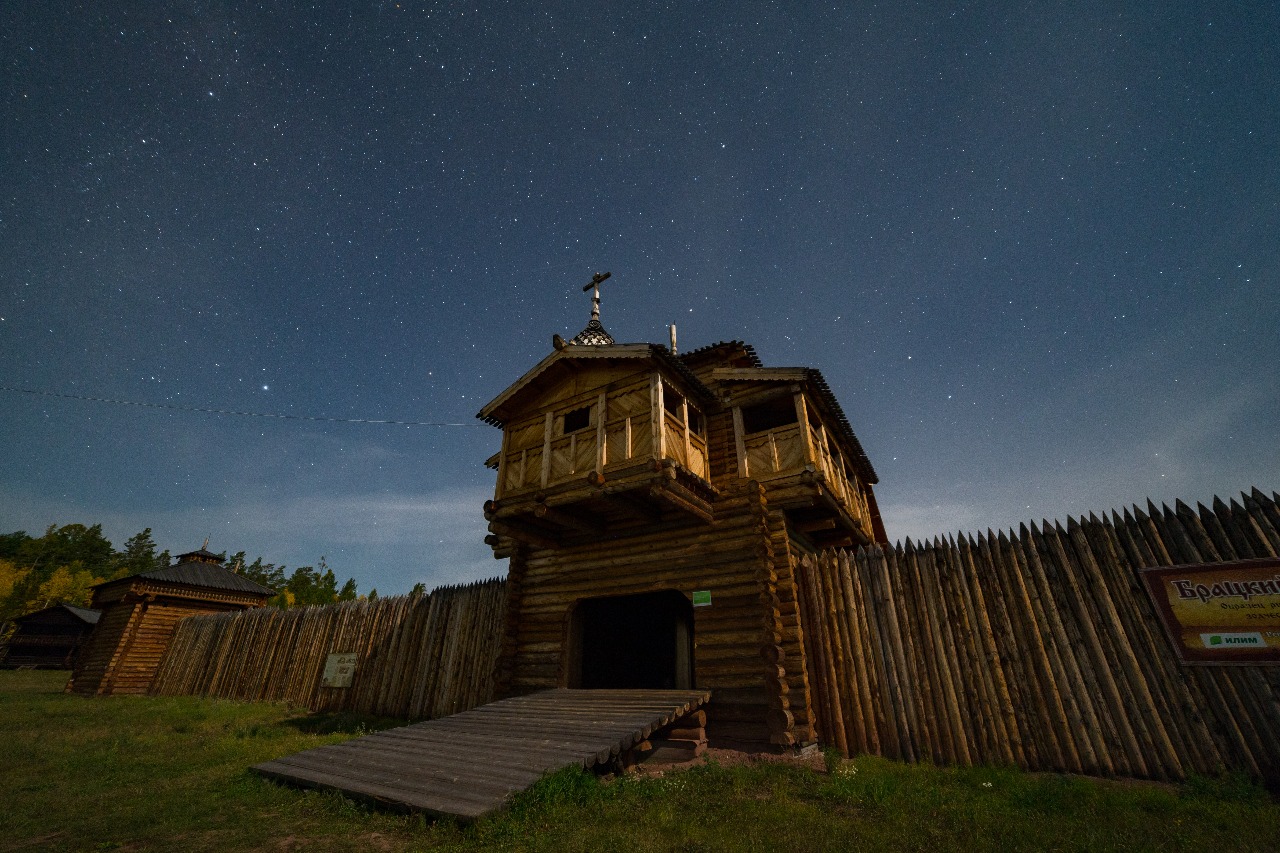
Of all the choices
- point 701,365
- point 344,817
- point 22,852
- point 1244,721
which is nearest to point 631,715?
point 344,817

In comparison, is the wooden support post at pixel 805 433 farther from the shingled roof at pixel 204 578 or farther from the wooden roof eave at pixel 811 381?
the shingled roof at pixel 204 578

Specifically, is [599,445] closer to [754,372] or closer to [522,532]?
[522,532]

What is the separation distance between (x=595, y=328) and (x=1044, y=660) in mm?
12103

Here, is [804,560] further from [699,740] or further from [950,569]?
[699,740]

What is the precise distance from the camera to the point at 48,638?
40031 mm

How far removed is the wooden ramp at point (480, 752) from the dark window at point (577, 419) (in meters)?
6.17

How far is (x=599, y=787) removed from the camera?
6043 millimetres

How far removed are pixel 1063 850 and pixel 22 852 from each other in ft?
30.5

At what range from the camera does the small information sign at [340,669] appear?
15.7 meters

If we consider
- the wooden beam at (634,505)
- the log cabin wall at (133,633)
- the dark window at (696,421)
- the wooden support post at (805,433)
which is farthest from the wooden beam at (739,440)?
the log cabin wall at (133,633)

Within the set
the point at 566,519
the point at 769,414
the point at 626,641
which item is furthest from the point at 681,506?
the point at 626,641

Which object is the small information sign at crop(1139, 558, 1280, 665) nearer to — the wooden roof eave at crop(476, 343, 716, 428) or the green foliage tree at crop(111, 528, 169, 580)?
the wooden roof eave at crop(476, 343, 716, 428)

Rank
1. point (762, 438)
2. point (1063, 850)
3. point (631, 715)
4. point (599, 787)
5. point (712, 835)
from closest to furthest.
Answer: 1. point (1063, 850)
2. point (712, 835)
3. point (599, 787)
4. point (631, 715)
5. point (762, 438)

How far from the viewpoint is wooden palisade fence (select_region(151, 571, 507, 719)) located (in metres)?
13.6
